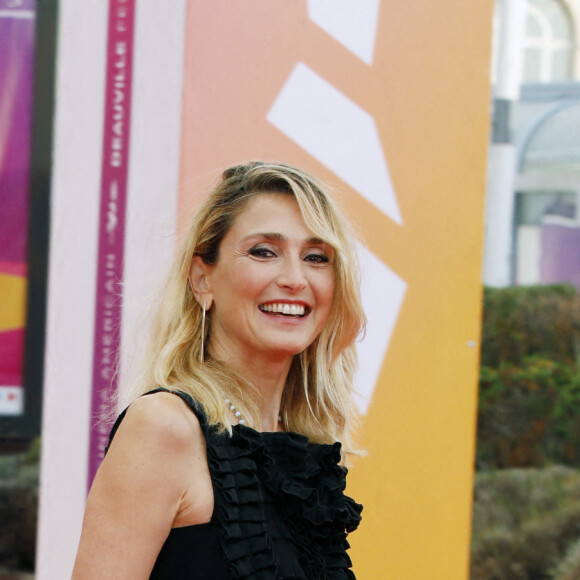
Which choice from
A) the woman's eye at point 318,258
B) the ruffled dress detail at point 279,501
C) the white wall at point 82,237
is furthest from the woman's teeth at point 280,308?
the white wall at point 82,237

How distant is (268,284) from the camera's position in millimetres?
1648

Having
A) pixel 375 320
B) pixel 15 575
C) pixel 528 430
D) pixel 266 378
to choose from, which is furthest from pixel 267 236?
pixel 528 430

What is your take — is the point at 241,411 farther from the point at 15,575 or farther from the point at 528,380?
the point at 528,380

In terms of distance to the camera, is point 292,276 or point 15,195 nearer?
point 292,276

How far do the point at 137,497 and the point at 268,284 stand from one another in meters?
0.46

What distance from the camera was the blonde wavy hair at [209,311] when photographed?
5.28ft

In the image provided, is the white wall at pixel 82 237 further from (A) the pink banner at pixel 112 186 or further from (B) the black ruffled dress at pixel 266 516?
(B) the black ruffled dress at pixel 266 516

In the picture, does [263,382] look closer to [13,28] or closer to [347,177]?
[347,177]

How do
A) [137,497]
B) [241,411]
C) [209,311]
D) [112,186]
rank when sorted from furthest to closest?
[112,186]
[209,311]
[241,411]
[137,497]

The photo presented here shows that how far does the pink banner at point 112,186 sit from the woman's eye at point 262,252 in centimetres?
81

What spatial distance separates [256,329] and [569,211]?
3.15 metres

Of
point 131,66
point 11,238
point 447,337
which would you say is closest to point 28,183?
point 11,238

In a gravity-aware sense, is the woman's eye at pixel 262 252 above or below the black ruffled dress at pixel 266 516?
above

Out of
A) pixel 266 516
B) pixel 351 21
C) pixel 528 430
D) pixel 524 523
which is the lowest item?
pixel 524 523
